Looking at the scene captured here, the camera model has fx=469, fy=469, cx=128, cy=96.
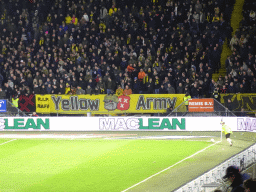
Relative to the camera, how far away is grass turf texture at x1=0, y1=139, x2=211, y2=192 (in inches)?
635

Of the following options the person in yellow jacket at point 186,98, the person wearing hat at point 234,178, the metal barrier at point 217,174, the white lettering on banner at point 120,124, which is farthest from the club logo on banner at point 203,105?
the person wearing hat at point 234,178

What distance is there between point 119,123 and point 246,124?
24.5 feet

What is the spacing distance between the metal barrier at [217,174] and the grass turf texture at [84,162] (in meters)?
3.69

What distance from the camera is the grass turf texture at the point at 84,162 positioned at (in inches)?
635

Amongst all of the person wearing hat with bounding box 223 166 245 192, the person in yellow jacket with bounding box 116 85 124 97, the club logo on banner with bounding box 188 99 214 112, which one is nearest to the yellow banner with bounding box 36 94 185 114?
the person in yellow jacket with bounding box 116 85 124 97

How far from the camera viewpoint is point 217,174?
12.5m

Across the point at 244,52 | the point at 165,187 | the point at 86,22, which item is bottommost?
the point at 165,187

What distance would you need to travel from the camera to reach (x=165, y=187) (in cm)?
1524

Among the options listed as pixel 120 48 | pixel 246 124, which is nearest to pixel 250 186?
pixel 246 124

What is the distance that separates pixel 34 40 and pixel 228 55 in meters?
13.8

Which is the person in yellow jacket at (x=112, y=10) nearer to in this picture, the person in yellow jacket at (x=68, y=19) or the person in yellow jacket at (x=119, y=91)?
the person in yellow jacket at (x=68, y=19)

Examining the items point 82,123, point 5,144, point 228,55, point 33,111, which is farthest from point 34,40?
point 228,55

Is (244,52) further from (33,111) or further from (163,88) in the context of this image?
(33,111)

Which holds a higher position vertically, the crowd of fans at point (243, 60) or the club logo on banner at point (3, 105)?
the crowd of fans at point (243, 60)
